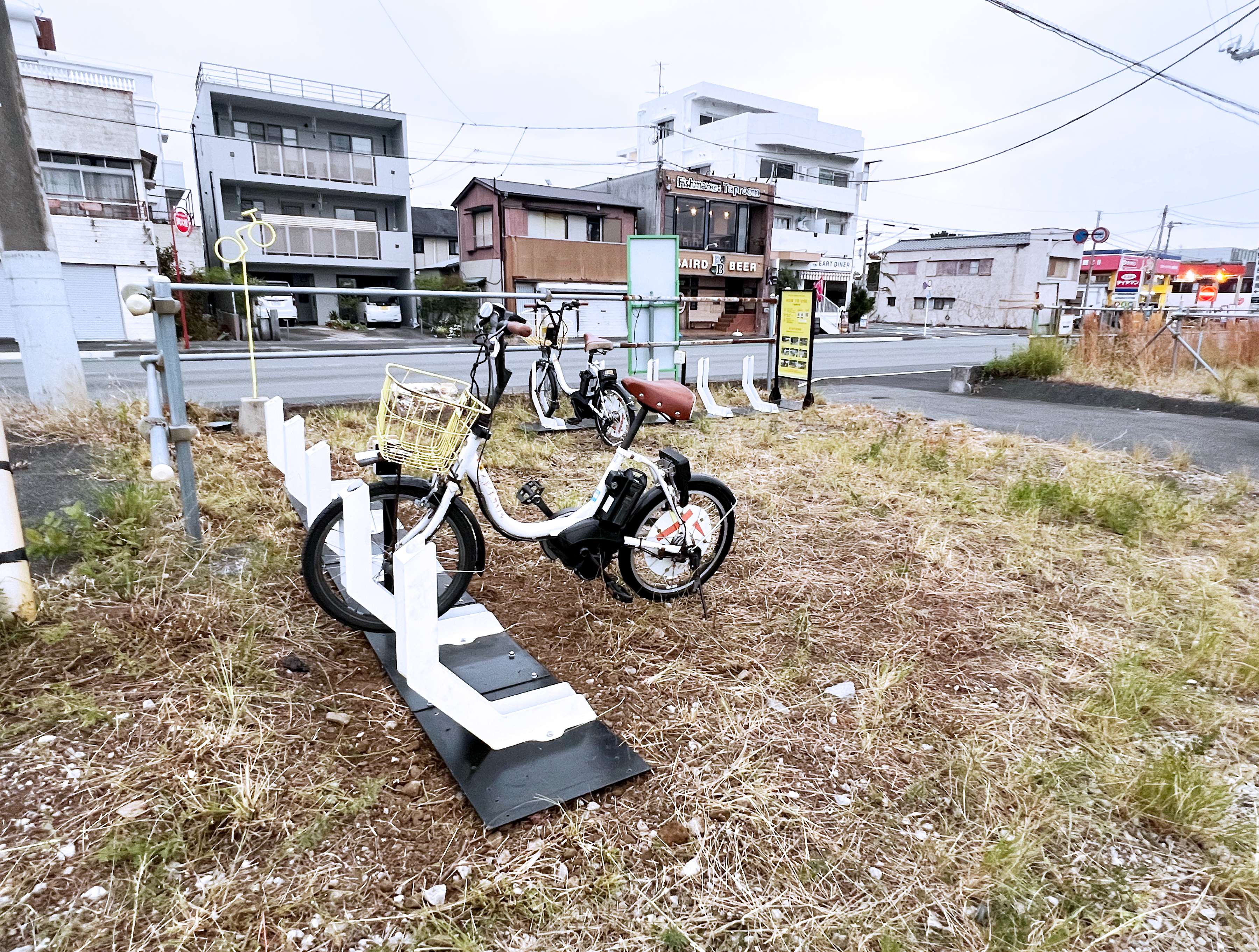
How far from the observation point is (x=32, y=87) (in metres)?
21.8

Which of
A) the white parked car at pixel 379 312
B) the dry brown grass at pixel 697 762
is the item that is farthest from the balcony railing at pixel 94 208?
the dry brown grass at pixel 697 762

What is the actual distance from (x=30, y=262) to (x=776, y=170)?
146ft

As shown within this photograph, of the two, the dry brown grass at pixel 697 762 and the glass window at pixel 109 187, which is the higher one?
the glass window at pixel 109 187

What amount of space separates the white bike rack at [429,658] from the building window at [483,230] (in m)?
29.6

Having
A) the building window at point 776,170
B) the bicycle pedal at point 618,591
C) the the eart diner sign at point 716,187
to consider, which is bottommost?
the bicycle pedal at point 618,591

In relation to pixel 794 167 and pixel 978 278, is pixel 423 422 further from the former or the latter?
pixel 978 278

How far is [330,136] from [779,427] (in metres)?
31.1

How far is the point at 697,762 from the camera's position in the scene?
2.25 m

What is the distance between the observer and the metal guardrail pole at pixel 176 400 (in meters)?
3.37

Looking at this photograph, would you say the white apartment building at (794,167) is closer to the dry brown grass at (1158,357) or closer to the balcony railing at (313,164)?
the balcony railing at (313,164)

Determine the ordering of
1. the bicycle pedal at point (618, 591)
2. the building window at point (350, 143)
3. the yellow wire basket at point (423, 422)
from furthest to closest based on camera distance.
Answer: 1. the building window at point (350, 143)
2. the bicycle pedal at point (618, 591)
3. the yellow wire basket at point (423, 422)

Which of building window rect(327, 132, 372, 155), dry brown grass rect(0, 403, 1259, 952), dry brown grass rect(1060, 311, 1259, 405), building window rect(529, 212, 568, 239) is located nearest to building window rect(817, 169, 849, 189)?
building window rect(529, 212, 568, 239)

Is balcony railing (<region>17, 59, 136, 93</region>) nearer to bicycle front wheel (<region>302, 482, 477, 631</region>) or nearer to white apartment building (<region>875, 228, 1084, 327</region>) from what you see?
bicycle front wheel (<region>302, 482, 477, 631</region>)

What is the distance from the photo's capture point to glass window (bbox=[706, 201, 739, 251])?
33688mm
